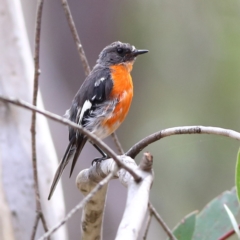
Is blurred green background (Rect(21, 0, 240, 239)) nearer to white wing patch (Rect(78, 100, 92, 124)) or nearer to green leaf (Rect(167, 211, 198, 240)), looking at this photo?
white wing patch (Rect(78, 100, 92, 124))

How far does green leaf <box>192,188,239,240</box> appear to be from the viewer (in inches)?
75.2

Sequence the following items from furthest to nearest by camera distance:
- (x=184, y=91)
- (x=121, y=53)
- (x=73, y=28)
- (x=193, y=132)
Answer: (x=184, y=91)
(x=121, y=53)
(x=73, y=28)
(x=193, y=132)

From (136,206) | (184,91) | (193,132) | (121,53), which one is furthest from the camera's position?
(184,91)

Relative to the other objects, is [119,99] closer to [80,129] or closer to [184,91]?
[80,129]

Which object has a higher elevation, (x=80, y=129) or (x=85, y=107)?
(x=80, y=129)

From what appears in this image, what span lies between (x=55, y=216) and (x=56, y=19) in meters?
3.22

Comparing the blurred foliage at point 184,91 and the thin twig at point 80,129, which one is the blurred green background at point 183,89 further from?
the thin twig at point 80,129

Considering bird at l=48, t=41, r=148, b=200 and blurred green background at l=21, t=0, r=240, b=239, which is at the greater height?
bird at l=48, t=41, r=148, b=200

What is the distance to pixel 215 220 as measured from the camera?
1.94 metres

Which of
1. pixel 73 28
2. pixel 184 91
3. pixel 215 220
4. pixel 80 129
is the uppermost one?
pixel 73 28

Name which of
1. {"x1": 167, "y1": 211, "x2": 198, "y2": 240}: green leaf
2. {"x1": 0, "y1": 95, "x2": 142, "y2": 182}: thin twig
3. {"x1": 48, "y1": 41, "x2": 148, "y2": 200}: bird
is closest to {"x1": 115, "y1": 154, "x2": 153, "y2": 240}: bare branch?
{"x1": 0, "y1": 95, "x2": 142, "y2": 182}: thin twig

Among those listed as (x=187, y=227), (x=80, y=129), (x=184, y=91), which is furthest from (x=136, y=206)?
(x=184, y=91)

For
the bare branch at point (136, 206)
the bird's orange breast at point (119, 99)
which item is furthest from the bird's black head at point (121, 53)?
the bare branch at point (136, 206)

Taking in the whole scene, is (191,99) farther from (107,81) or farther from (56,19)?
(107,81)
